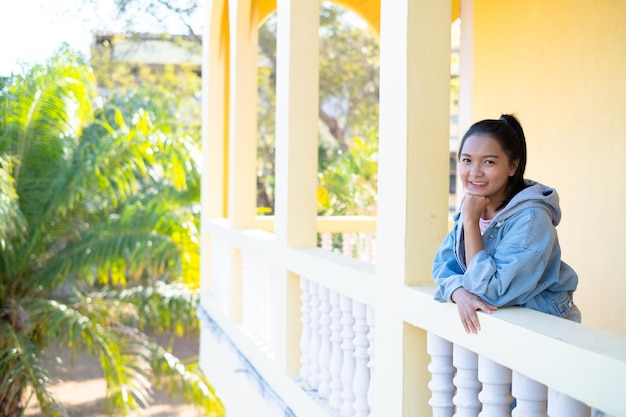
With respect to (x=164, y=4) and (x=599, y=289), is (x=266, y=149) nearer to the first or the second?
(x=164, y=4)

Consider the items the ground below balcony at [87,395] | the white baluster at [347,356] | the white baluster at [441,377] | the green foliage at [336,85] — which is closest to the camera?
the white baluster at [441,377]

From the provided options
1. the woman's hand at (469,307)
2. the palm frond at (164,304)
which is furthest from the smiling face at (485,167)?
the palm frond at (164,304)

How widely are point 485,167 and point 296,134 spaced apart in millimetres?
2507

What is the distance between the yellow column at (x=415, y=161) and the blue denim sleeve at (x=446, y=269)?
26 cm

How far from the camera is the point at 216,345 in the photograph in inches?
331

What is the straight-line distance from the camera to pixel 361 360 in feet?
14.6

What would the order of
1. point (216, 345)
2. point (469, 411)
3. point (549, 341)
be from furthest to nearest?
point (216, 345), point (469, 411), point (549, 341)

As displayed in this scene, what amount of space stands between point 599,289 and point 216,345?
406cm

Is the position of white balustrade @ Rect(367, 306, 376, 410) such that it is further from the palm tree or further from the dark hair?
the palm tree

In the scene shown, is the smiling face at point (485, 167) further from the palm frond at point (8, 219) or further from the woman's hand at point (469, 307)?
the palm frond at point (8, 219)

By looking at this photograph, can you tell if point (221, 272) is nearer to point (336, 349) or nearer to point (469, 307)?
point (336, 349)

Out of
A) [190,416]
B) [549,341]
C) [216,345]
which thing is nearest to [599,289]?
[549,341]

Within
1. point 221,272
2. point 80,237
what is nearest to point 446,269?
point 221,272

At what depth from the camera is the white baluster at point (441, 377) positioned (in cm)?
328
